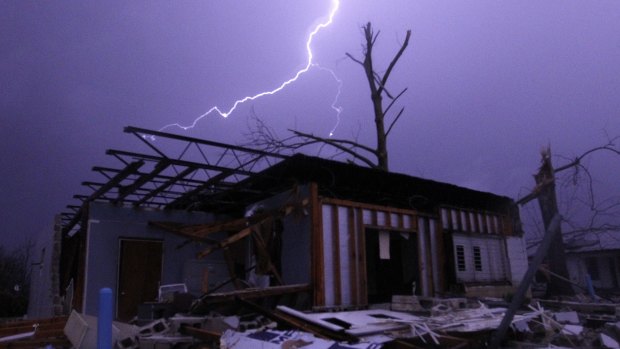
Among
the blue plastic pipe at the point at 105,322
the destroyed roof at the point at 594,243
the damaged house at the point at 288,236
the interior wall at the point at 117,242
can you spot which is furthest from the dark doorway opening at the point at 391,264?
the destroyed roof at the point at 594,243

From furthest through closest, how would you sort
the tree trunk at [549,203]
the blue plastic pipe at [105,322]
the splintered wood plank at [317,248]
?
the tree trunk at [549,203]
the splintered wood plank at [317,248]
the blue plastic pipe at [105,322]

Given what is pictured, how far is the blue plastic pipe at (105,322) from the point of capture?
4816 mm

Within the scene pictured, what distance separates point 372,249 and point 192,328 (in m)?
9.12

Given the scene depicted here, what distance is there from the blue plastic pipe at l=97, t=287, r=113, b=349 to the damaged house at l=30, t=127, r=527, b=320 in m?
5.68

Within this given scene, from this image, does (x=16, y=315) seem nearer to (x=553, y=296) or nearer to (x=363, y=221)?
(x=363, y=221)

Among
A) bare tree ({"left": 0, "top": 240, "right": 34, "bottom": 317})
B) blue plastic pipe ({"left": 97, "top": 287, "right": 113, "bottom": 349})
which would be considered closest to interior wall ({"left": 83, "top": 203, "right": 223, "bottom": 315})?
blue plastic pipe ({"left": 97, "top": 287, "right": 113, "bottom": 349})

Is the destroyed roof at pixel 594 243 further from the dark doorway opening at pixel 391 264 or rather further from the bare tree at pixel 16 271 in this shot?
the bare tree at pixel 16 271

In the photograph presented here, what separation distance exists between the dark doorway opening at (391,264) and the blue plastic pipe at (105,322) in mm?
8969

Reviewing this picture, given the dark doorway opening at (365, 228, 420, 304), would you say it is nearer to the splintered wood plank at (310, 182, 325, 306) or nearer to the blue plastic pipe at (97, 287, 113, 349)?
the splintered wood plank at (310, 182, 325, 306)

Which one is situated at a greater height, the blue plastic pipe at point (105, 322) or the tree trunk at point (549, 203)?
the tree trunk at point (549, 203)

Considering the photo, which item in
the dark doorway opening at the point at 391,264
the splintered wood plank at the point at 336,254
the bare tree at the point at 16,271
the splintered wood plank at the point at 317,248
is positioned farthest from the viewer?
the bare tree at the point at 16,271

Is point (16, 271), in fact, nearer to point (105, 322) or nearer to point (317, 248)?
point (317, 248)

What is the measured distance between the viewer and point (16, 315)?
2373cm

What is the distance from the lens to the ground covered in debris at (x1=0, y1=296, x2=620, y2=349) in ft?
25.0
